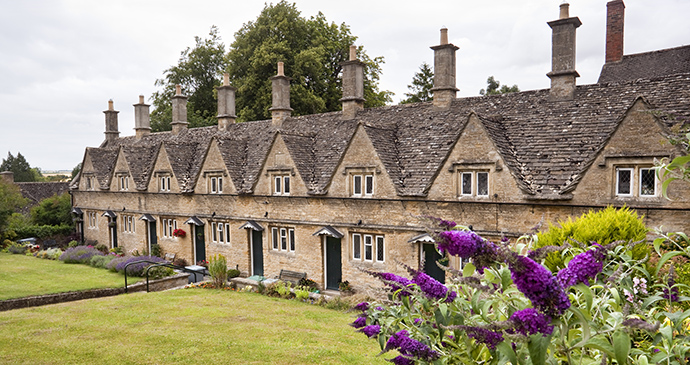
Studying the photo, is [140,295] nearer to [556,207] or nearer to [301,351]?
[301,351]

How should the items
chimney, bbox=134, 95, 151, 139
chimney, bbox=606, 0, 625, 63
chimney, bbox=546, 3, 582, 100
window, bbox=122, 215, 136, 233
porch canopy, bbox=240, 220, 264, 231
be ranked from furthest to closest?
chimney, bbox=134, 95, 151, 139 < window, bbox=122, 215, 136, 233 < chimney, bbox=606, 0, 625, 63 < porch canopy, bbox=240, 220, 264, 231 < chimney, bbox=546, 3, 582, 100

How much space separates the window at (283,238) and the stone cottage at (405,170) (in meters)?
0.07

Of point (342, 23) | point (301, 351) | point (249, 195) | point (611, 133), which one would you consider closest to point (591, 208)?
point (611, 133)

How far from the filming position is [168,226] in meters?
29.0

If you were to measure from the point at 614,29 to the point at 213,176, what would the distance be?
1079 inches

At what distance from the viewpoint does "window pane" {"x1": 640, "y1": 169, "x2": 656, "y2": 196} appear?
46.8 feet

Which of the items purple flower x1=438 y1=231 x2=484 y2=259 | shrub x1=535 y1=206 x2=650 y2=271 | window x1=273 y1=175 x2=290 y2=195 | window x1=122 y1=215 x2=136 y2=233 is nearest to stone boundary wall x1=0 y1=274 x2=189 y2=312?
window x1=273 y1=175 x2=290 y2=195

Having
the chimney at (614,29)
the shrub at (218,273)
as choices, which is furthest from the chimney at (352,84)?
the chimney at (614,29)

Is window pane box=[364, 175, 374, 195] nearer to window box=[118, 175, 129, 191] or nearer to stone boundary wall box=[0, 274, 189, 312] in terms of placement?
stone boundary wall box=[0, 274, 189, 312]

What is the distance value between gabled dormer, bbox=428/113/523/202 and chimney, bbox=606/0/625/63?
58.0 feet

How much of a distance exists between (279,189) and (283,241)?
284 cm

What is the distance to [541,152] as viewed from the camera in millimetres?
16578

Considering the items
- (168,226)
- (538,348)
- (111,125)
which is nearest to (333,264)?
(168,226)

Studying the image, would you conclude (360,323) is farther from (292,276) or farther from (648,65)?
(648,65)
